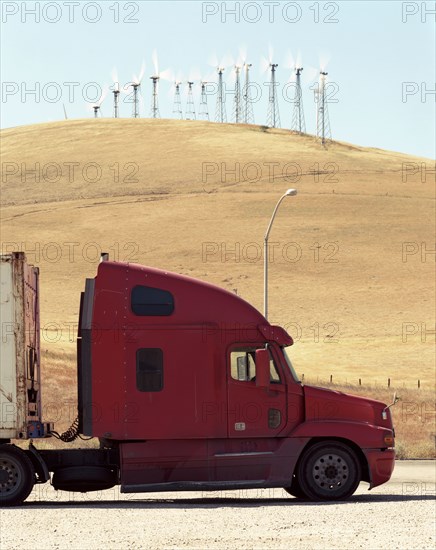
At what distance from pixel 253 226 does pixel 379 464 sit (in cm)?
8693

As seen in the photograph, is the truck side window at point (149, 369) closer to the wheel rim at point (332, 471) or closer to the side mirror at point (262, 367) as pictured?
the side mirror at point (262, 367)

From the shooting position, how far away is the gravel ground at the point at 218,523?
12.4 m

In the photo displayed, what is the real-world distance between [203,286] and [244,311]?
75 centimetres

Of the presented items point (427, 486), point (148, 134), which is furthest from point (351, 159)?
point (427, 486)

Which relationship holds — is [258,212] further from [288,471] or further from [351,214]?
[288,471]

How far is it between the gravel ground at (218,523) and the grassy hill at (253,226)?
26.6 metres

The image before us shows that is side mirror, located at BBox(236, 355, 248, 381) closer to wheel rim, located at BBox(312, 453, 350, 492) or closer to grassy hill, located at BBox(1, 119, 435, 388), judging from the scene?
wheel rim, located at BBox(312, 453, 350, 492)

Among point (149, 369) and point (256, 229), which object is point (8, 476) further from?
point (256, 229)

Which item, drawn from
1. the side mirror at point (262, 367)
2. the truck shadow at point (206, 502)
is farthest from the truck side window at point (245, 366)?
the truck shadow at point (206, 502)

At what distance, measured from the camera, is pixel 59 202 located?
11975cm

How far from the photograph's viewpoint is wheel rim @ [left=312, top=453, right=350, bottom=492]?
679 inches

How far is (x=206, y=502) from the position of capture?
17344 millimetres

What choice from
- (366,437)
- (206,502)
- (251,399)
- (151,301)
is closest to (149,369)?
(151,301)

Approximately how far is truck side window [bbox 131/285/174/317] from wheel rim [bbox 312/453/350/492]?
10.9 feet
